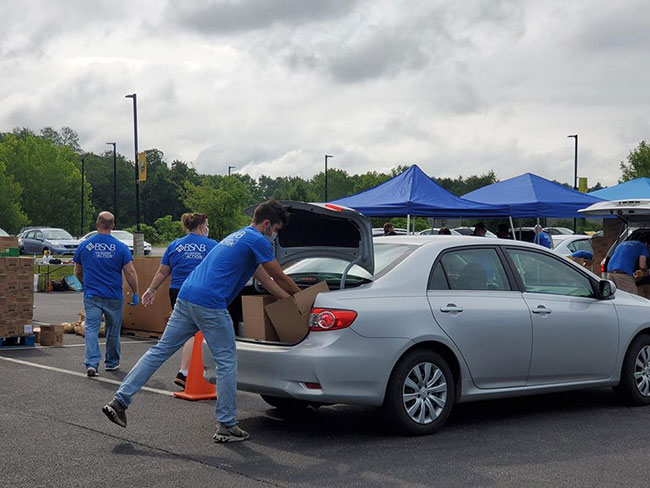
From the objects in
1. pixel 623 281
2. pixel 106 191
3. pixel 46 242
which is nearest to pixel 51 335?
pixel 623 281

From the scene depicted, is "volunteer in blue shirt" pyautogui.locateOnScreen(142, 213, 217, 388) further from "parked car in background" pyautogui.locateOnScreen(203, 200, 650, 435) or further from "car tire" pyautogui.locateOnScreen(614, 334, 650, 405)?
"car tire" pyautogui.locateOnScreen(614, 334, 650, 405)

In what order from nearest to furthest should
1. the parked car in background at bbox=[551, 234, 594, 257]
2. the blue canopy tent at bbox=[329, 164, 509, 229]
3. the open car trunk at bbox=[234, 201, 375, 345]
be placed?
the open car trunk at bbox=[234, 201, 375, 345]
the blue canopy tent at bbox=[329, 164, 509, 229]
the parked car in background at bbox=[551, 234, 594, 257]

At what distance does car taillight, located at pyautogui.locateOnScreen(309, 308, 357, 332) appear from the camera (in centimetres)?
675

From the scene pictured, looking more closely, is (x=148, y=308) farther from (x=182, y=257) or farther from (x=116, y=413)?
(x=116, y=413)

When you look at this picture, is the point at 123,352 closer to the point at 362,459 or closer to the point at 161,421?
the point at 161,421

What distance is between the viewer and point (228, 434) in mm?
6805

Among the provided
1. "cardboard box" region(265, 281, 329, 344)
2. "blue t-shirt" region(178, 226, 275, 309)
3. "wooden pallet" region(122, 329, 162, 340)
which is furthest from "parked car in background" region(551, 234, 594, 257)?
"blue t-shirt" region(178, 226, 275, 309)

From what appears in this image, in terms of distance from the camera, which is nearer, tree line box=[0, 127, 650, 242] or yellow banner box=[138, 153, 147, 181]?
yellow banner box=[138, 153, 147, 181]

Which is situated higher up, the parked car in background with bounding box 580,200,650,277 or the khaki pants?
the parked car in background with bounding box 580,200,650,277

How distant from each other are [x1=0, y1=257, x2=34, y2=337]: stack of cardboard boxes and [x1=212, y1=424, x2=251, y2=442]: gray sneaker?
21.2 feet

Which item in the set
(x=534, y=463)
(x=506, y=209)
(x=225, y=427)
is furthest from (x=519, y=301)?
(x=506, y=209)

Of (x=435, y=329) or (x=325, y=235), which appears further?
(x=325, y=235)

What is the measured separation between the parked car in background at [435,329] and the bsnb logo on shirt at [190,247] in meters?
1.90

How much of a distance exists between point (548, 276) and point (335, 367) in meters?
2.52
